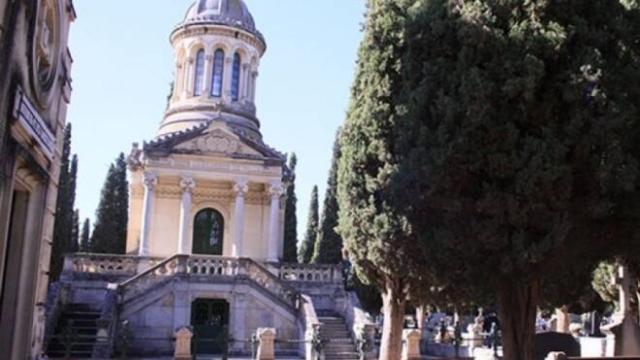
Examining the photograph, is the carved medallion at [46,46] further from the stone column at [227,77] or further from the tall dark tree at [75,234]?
the tall dark tree at [75,234]

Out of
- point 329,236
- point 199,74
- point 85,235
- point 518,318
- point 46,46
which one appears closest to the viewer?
point 46,46

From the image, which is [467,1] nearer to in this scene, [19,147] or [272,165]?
[19,147]

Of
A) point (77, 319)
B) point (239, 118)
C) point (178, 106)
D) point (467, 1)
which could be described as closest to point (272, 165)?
point (239, 118)

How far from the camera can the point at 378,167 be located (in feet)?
42.4

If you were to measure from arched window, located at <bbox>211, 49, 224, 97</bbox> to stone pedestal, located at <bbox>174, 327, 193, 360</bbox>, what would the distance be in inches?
615

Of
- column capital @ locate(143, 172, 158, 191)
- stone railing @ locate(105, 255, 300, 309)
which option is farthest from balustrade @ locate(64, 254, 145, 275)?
column capital @ locate(143, 172, 158, 191)

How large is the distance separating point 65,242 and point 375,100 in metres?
23.9

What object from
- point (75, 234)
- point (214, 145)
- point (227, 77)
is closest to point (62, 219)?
point (75, 234)

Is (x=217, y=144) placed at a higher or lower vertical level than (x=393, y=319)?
higher

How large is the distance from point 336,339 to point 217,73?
14.6m

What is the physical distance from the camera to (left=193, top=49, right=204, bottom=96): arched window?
31328 mm

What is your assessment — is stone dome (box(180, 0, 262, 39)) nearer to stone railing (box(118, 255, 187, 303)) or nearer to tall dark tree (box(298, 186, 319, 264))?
stone railing (box(118, 255, 187, 303))

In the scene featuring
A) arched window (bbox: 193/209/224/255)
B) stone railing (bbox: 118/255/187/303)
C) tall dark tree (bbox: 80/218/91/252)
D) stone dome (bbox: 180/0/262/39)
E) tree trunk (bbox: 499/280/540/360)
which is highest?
stone dome (bbox: 180/0/262/39)

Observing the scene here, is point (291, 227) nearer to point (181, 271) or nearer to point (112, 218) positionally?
point (112, 218)
